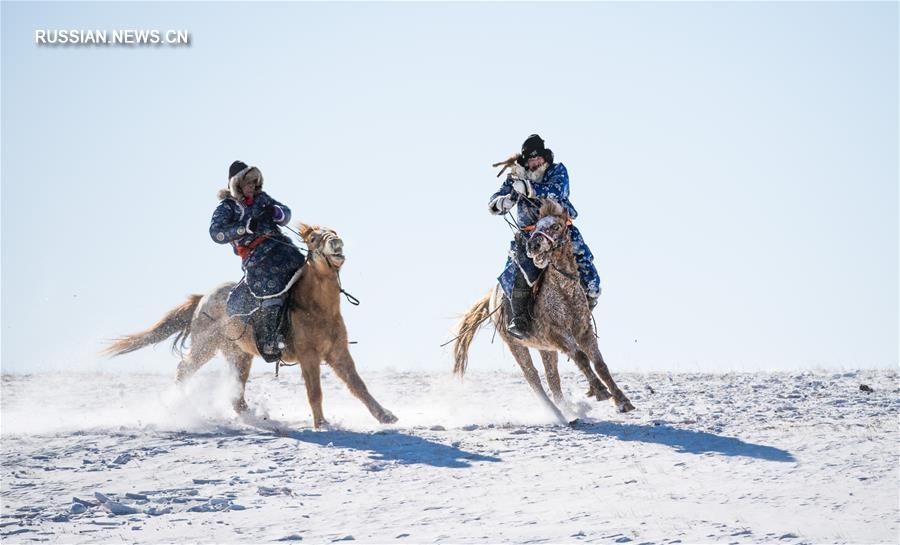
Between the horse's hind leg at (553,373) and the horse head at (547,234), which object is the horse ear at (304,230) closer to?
the horse head at (547,234)

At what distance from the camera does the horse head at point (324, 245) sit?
11.0 meters

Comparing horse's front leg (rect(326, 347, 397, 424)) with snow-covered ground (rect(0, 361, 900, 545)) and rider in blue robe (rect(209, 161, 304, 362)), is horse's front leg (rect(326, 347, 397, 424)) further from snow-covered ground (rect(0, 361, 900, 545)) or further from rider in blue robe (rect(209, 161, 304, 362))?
rider in blue robe (rect(209, 161, 304, 362))

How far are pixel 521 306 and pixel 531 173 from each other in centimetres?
139

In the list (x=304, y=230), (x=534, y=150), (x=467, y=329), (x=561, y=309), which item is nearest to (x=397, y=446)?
(x=561, y=309)

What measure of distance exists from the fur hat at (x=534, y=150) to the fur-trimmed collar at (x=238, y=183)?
270 centimetres

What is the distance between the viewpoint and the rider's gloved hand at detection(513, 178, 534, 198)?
11.5 m

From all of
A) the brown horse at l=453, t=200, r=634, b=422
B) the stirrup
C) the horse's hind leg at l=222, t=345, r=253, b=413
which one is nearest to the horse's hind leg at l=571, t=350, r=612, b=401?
the brown horse at l=453, t=200, r=634, b=422

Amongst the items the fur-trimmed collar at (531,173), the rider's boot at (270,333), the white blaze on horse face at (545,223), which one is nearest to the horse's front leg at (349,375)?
the rider's boot at (270,333)

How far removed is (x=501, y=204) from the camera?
1178 centimetres

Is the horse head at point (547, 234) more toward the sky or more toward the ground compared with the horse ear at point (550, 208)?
more toward the ground

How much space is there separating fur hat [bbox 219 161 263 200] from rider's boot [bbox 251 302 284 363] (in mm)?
1260

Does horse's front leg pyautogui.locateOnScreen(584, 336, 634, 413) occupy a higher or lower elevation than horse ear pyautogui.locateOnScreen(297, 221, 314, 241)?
lower

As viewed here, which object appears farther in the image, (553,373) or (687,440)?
(553,373)

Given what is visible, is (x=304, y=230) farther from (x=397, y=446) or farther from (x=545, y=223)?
(x=397, y=446)
